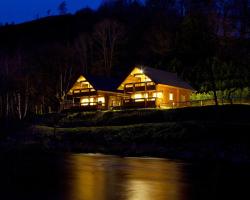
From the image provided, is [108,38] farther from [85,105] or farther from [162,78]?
[162,78]

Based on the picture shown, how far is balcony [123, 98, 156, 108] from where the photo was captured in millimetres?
45944

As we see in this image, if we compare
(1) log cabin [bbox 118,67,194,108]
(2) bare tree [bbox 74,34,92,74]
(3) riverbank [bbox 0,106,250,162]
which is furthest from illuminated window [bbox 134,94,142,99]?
(2) bare tree [bbox 74,34,92,74]

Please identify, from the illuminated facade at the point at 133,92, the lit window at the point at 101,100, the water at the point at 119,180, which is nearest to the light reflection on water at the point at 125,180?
the water at the point at 119,180

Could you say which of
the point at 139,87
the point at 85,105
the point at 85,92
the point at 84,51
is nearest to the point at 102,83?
the point at 85,92

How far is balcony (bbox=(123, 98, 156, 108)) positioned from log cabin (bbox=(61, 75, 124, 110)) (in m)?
2.64

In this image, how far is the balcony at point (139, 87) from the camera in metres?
47.5

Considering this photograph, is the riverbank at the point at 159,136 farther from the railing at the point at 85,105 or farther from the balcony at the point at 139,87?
the balcony at the point at 139,87

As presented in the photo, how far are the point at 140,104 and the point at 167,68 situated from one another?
66.2 ft

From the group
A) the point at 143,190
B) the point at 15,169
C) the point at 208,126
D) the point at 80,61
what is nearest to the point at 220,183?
the point at 143,190

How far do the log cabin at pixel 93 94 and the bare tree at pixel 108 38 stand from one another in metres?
17.6

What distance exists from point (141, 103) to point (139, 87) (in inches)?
106

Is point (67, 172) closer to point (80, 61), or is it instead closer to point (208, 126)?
point (208, 126)

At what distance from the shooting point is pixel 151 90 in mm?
47562

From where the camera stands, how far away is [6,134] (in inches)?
1873
